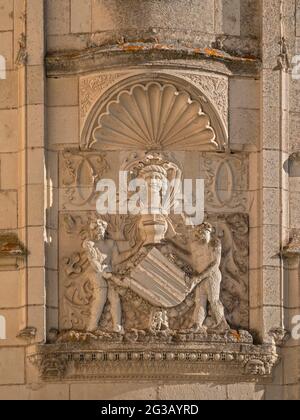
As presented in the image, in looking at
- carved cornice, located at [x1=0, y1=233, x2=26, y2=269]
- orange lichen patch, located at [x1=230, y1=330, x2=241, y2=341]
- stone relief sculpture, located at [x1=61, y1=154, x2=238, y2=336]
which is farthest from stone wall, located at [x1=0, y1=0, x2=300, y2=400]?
stone relief sculpture, located at [x1=61, y1=154, x2=238, y2=336]

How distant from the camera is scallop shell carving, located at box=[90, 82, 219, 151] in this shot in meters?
32.6

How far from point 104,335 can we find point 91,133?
2.09 metres

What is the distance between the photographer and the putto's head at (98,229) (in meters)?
32.4

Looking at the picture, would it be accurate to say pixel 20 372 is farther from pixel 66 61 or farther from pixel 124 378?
pixel 66 61

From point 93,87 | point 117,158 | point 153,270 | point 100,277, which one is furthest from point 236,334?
point 93,87

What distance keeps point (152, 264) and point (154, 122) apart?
1.46 meters

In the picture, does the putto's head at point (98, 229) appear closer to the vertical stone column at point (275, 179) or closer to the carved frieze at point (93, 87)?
the carved frieze at point (93, 87)

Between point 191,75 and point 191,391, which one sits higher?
point 191,75

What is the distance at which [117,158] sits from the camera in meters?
32.6

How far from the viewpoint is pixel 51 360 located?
106 ft

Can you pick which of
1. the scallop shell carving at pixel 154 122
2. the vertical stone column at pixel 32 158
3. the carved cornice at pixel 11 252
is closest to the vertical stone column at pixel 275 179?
the scallop shell carving at pixel 154 122

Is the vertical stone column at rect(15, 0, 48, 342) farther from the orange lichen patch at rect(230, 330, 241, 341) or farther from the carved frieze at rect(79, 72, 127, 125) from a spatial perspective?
the orange lichen patch at rect(230, 330, 241, 341)
